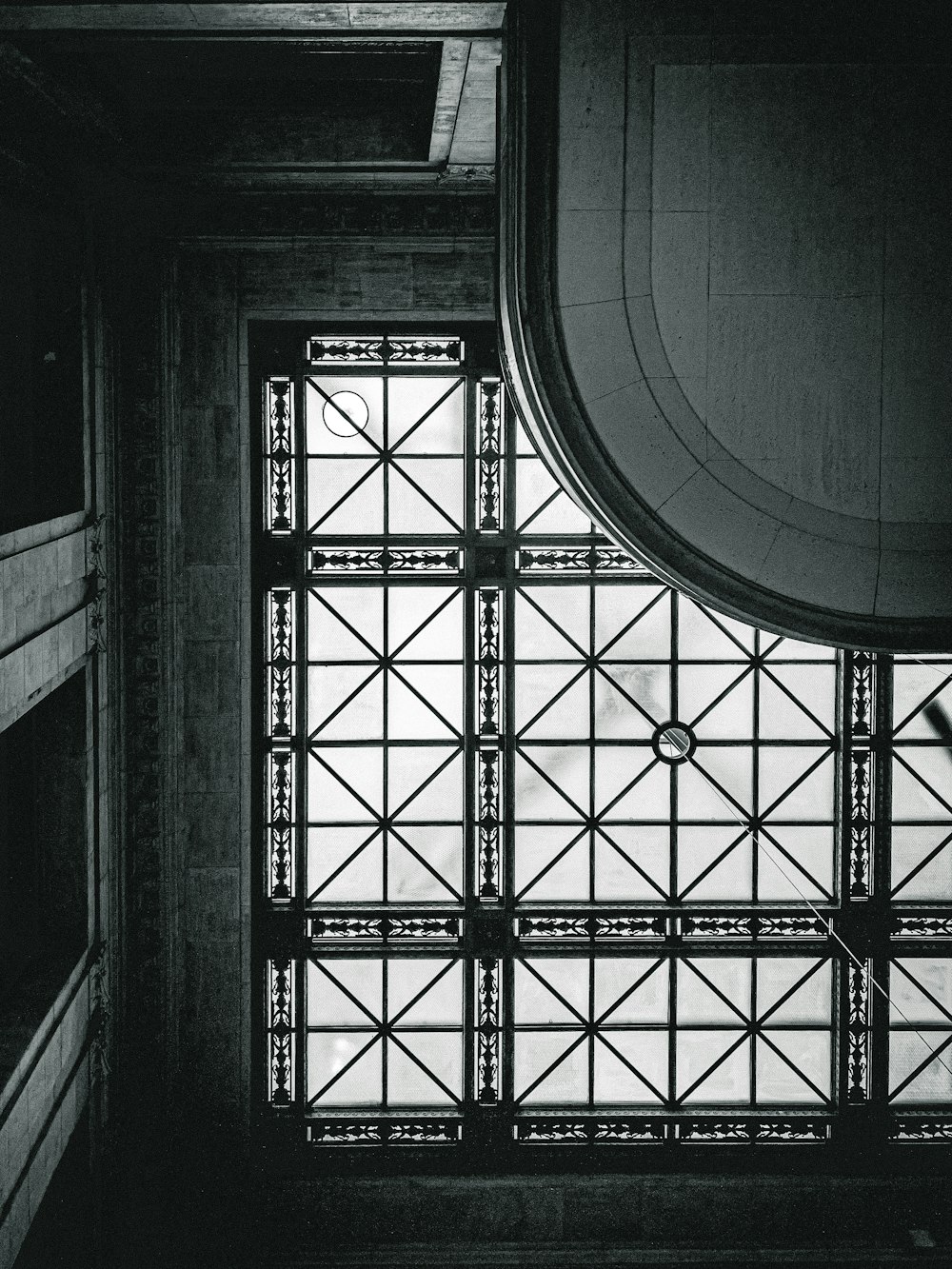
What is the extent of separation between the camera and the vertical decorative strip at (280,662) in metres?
11.5

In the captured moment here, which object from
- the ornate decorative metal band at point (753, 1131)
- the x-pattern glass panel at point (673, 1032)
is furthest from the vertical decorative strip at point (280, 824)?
the ornate decorative metal band at point (753, 1131)

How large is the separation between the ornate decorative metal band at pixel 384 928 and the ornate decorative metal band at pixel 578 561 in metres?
3.80

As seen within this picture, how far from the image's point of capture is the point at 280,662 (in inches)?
455

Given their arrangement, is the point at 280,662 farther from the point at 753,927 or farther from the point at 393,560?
the point at 753,927

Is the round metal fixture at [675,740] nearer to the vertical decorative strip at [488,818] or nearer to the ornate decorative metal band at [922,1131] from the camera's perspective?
the vertical decorative strip at [488,818]

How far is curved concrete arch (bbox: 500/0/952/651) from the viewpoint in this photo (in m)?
5.82

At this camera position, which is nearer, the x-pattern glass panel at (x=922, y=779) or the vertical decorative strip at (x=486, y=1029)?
the x-pattern glass panel at (x=922, y=779)

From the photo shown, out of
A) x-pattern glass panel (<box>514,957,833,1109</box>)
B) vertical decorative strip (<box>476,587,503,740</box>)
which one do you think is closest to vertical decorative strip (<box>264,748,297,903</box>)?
vertical decorative strip (<box>476,587,503,740</box>)

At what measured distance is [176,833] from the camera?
1118 centimetres

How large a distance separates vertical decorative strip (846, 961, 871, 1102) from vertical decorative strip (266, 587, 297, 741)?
6.46 metres

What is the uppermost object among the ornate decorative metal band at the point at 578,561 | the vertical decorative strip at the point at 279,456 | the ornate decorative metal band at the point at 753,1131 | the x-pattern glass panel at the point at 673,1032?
the vertical decorative strip at the point at 279,456

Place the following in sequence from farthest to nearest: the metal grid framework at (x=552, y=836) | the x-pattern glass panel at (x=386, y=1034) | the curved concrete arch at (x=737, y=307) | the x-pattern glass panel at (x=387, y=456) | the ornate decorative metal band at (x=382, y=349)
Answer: the x-pattern glass panel at (x=386, y=1034) < the metal grid framework at (x=552, y=836) < the x-pattern glass panel at (x=387, y=456) < the ornate decorative metal band at (x=382, y=349) < the curved concrete arch at (x=737, y=307)

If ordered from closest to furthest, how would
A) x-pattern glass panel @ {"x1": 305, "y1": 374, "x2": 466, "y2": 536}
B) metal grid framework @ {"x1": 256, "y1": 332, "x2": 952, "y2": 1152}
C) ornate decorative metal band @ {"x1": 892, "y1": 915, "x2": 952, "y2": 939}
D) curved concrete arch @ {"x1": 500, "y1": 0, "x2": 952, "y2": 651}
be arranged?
1. curved concrete arch @ {"x1": 500, "y1": 0, "x2": 952, "y2": 651}
2. x-pattern glass panel @ {"x1": 305, "y1": 374, "x2": 466, "y2": 536}
3. metal grid framework @ {"x1": 256, "y1": 332, "x2": 952, "y2": 1152}
4. ornate decorative metal band @ {"x1": 892, "y1": 915, "x2": 952, "y2": 939}

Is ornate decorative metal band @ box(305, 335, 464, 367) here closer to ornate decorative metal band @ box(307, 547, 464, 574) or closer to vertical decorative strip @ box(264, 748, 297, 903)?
ornate decorative metal band @ box(307, 547, 464, 574)
